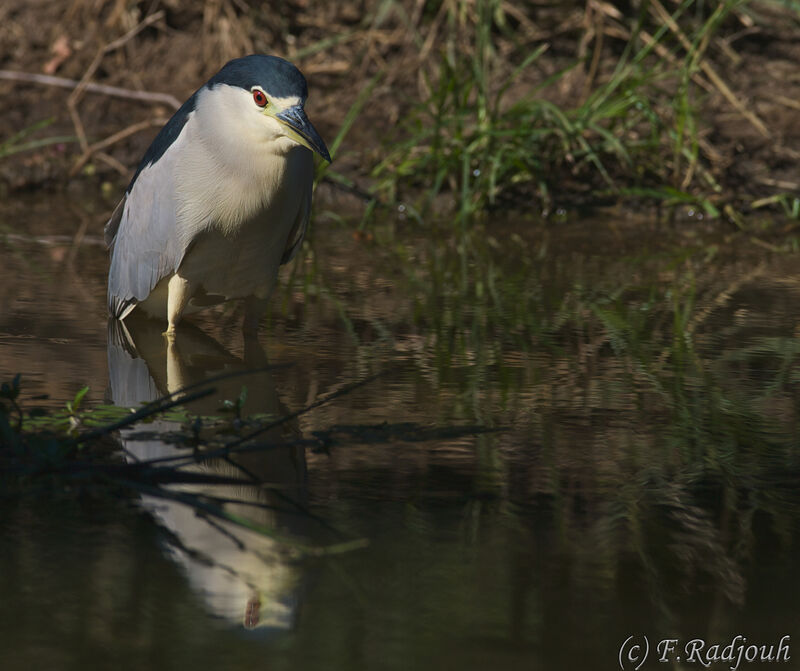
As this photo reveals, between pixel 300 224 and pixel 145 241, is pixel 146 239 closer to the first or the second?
pixel 145 241

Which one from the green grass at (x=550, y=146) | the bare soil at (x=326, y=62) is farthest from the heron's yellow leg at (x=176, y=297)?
the bare soil at (x=326, y=62)

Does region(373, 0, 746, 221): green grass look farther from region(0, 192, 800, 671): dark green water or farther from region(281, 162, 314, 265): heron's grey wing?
region(281, 162, 314, 265): heron's grey wing

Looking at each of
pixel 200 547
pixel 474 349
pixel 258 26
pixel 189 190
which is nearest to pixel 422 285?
pixel 474 349

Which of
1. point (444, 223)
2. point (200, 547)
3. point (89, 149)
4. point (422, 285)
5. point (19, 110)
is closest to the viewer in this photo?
point (200, 547)

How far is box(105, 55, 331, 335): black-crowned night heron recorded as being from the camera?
3.62 m

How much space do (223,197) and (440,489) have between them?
1.49 metres

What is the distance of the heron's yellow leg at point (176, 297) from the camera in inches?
156

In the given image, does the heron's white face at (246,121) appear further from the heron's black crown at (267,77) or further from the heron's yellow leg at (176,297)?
the heron's yellow leg at (176,297)

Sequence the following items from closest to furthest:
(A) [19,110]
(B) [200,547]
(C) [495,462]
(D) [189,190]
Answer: (B) [200,547], (C) [495,462], (D) [189,190], (A) [19,110]

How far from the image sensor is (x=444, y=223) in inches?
240

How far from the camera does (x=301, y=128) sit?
3514 millimetres

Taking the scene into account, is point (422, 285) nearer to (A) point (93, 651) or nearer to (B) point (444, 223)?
(B) point (444, 223)

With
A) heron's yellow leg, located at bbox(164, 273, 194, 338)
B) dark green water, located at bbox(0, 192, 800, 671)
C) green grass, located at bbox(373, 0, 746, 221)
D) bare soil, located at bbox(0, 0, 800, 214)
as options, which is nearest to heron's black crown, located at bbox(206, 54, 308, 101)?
heron's yellow leg, located at bbox(164, 273, 194, 338)

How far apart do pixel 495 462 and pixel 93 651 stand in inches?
44.7
